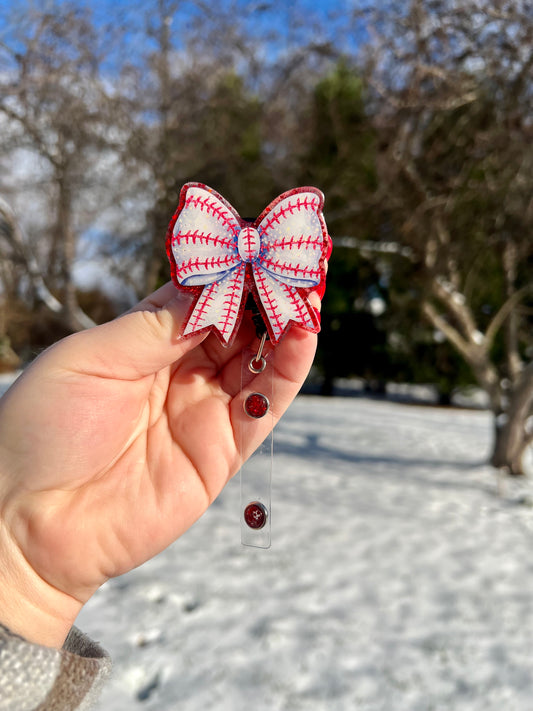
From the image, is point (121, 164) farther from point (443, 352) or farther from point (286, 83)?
point (443, 352)

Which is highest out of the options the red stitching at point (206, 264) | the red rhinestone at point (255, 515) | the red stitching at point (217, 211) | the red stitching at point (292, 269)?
the red stitching at point (217, 211)

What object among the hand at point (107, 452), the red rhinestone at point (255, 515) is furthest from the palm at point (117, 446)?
the red rhinestone at point (255, 515)

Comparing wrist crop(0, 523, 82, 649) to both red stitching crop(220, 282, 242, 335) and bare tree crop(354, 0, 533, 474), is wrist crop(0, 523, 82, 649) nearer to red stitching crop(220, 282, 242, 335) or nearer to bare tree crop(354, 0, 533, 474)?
red stitching crop(220, 282, 242, 335)

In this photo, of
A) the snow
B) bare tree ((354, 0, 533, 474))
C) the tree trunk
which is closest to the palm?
the snow

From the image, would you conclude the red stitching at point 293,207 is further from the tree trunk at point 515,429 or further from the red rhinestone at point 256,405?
the tree trunk at point 515,429

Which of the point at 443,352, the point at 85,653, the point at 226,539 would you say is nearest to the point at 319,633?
the point at 226,539

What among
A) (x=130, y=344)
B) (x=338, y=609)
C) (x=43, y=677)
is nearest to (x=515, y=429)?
(x=338, y=609)
